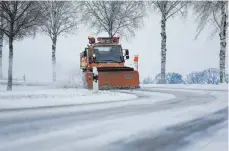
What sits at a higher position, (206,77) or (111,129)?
(206,77)

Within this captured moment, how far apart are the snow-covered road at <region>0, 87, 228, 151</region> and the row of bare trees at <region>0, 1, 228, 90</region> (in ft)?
38.3

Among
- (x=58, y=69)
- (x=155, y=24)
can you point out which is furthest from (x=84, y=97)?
(x=155, y=24)

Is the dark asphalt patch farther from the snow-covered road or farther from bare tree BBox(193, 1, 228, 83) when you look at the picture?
bare tree BBox(193, 1, 228, 83)

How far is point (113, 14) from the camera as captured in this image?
2955 centimetres

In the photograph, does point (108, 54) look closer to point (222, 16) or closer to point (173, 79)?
point (222, 16)

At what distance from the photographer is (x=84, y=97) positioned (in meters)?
11.8

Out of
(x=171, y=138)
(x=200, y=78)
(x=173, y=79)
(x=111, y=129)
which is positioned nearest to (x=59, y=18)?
(x=173, y=79)

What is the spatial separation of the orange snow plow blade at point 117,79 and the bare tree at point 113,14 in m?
12.8

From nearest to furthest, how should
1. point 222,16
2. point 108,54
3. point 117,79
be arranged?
point 117,79, point 108,54, point 222,16

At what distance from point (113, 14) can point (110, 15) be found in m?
0.26

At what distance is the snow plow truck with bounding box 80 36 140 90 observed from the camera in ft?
56.4

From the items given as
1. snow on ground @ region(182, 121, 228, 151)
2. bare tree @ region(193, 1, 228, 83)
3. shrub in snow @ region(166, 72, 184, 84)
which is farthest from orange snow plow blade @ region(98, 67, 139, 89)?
snow on ground @ region(182, 121, 228, 151)

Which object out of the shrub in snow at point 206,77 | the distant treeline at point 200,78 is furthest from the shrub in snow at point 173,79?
the shrub in snow at point 206,77

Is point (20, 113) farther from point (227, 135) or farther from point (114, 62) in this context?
point (114, 62)
